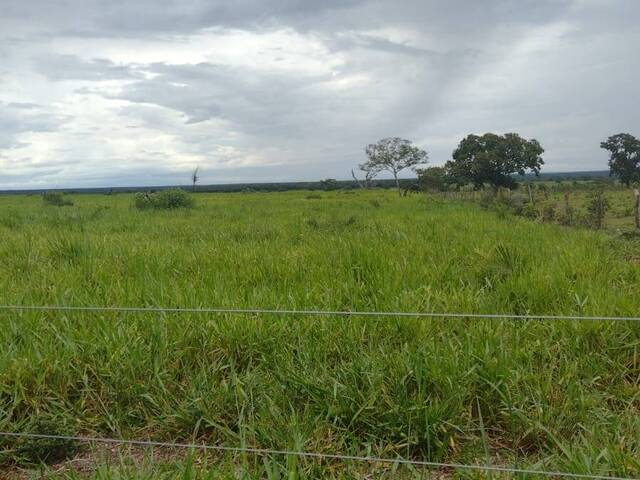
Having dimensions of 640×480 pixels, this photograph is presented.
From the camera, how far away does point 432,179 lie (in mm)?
A: 57094

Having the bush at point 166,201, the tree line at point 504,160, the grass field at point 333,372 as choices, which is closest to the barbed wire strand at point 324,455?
the grass field at point 333,372

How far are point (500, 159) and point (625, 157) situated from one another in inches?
537

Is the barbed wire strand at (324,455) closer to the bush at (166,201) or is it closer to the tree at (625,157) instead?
the bush at (166,201)

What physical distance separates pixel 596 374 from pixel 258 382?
1.86m

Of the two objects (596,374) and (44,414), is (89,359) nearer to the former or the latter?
(44,414)

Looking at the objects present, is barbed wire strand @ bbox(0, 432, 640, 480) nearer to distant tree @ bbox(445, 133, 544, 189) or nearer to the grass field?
the grass field

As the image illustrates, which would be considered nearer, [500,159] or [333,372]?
[333,372]

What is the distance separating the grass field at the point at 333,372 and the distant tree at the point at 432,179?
53.8 m

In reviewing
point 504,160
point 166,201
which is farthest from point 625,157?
point 166,201

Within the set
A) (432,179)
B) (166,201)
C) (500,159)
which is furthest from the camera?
(432,179)

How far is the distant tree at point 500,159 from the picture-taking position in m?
44.5

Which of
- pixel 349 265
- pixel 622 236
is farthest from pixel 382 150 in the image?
pixel 349 265

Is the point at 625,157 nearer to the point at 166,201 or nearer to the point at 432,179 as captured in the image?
the point at 432,179

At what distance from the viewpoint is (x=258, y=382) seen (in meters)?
2.43
